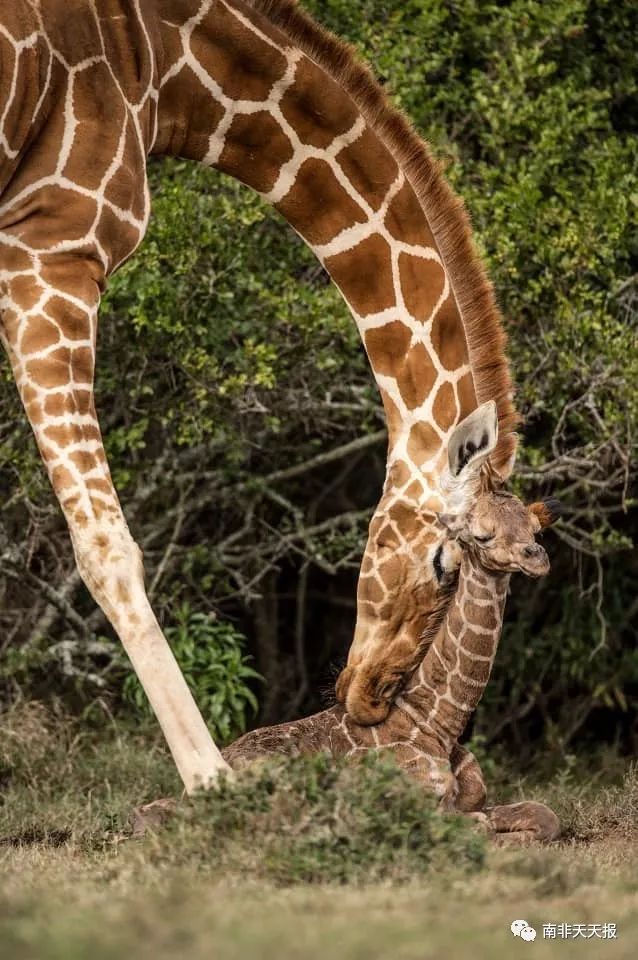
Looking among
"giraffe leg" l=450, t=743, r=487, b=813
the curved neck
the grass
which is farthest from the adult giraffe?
the grass

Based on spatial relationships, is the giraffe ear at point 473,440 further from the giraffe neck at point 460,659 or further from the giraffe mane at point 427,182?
the giraffe mane at point 427,182

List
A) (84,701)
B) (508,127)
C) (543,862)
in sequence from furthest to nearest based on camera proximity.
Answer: (84,701) → (508,127) → (543,862)

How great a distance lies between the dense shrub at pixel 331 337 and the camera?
24.4ft

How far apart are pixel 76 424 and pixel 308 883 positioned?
1.96 metres

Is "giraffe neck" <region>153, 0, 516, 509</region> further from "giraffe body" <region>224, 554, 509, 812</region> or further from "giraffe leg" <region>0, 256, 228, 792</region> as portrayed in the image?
"giraffe leg" <region>0, 256, 228, 792</region>

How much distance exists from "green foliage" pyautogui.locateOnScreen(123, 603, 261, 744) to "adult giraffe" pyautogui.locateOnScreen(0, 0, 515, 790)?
2.20 metres

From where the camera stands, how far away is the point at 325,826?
13.6 feet

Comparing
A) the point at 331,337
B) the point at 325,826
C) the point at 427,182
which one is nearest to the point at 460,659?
the point at 325,826

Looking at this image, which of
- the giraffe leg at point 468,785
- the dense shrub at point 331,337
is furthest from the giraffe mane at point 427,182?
the giraffe leg at point 468,785

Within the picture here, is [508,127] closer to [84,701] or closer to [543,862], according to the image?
[84,701]

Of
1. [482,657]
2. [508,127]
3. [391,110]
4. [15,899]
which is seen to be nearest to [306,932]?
[15,899]

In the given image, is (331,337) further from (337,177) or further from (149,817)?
(149,817)

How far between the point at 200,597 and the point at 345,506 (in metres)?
1.76

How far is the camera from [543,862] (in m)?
4.12
